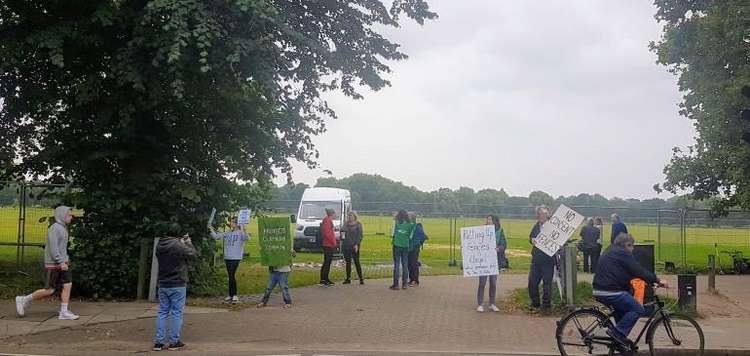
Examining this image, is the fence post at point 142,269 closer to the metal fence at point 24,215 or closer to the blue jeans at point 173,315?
the metal fence at point 24,215

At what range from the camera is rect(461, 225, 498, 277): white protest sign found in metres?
12.8

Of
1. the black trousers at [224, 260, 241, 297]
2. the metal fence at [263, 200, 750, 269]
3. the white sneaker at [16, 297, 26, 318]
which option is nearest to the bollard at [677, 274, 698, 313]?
the black trousers at [224, 260, 241, 297]

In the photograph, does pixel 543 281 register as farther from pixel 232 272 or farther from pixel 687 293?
pixel 232 272

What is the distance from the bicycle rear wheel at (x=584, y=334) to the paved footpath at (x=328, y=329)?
1.58 feet

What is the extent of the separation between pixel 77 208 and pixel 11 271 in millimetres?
3609

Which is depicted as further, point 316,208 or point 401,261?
point 316,208

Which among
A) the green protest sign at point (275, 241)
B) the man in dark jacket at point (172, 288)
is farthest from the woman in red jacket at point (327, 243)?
the man in dark jacket at point (172, 288)

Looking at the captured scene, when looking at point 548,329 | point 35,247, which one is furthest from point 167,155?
point 548,329

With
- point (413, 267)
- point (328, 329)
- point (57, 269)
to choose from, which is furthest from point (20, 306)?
point (413, 267)

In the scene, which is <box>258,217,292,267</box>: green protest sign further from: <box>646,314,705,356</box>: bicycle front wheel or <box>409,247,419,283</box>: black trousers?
<box>646,314,705,356</box>: bicycle front wheel

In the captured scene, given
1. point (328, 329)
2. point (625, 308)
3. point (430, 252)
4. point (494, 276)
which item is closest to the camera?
point (625, 308)

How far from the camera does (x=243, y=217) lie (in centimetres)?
1423

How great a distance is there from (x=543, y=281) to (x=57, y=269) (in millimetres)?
7935

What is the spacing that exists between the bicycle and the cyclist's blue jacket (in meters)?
0.34
